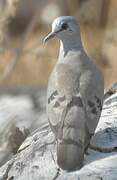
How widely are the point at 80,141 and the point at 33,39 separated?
17.4 ft

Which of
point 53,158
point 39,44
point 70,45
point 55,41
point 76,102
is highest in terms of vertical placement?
point 70,45

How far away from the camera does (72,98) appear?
2801 millimetres

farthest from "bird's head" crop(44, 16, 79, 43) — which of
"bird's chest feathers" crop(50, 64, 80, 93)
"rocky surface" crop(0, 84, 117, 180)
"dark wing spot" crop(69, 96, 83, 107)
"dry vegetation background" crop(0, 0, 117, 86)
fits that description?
"dry vegetation background" crop(0, 0, 117, 86)

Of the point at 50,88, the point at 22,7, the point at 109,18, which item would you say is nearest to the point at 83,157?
the point at 50,88

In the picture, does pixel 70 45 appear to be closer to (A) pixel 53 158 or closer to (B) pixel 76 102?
(B) pixel 76 102

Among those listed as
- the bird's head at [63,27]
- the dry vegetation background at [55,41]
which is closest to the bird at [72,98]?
the bird's head at [63,27]

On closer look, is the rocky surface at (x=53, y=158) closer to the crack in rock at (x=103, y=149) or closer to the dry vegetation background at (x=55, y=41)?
the crack in rock at (x=103, y=149)

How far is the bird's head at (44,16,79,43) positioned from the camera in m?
2.91

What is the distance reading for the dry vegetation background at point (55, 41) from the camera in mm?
7043

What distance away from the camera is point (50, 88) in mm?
2918

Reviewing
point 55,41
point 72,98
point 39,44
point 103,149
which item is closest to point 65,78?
point 72,98

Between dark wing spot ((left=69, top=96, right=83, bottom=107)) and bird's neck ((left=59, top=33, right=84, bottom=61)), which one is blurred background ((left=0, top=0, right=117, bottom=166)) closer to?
bird's neck ((left=59, top=33, right=84, bottom=61))

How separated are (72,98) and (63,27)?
1.08ft

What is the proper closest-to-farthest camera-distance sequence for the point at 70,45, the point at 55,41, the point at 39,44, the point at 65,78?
the point at 65,78 < the point at 70,45 < the point at 39,44 < the point at 55,41
